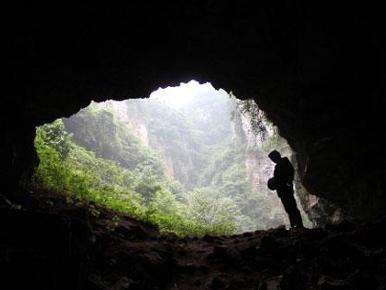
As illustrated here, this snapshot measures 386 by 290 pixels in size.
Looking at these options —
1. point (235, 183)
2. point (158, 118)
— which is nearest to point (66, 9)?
point (235, 183)

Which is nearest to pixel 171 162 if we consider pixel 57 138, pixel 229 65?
pixel 57 138

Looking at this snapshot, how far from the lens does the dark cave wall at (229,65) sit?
716 centimetres

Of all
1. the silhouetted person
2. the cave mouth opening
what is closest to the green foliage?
the cave mouth opening

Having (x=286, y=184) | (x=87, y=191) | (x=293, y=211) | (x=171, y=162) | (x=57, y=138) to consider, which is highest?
(x=171, y=162)

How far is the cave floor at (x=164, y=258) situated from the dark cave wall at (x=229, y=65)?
111 inches

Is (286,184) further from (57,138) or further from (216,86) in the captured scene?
(57,138)

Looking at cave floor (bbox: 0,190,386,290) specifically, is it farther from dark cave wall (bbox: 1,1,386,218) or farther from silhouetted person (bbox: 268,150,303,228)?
dark cave wall (bbox: 1,1,386,218)

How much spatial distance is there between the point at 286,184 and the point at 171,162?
57.5 m

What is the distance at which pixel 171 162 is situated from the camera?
217ft

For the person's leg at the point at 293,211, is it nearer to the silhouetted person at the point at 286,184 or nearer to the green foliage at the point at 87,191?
the silhouetted person at the point at 286,184

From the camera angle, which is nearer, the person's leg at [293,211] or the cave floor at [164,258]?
the cave floor at [164,258]

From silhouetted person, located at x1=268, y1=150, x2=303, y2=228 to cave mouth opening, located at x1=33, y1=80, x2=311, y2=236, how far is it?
4.03 meters

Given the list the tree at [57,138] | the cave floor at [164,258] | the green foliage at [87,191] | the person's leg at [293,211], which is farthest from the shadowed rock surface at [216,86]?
the tree at [57,138]

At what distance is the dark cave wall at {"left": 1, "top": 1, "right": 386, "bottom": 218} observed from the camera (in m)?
7.16
